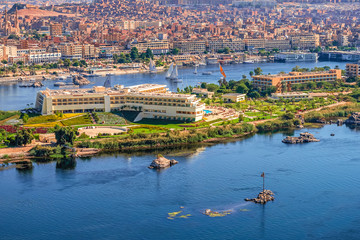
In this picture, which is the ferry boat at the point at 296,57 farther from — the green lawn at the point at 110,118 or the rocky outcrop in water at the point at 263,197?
the rocky outcrop in water at the point at 263,197

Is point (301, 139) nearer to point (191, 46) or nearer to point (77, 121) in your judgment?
point (77, 121)

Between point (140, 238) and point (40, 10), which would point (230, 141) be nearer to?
point (140, 238)

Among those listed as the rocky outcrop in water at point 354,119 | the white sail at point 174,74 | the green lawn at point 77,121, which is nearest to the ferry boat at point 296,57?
the white sail at point 174,74

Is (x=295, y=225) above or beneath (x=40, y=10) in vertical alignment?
beneath

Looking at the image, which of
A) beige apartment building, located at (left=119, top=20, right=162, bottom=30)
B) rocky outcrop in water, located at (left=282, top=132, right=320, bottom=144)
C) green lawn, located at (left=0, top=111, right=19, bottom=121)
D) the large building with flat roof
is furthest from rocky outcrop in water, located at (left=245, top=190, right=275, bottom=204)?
beige apartment building, located at (left=119, top=20, right=162, bottom=30)

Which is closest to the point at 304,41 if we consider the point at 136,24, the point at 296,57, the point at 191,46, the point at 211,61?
the point at 296,57

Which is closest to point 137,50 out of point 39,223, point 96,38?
point 96,38

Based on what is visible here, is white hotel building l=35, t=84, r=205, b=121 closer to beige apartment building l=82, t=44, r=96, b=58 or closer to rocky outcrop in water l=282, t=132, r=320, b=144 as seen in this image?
rocky outcrop in water l=282, t=132, r=320, b=144
